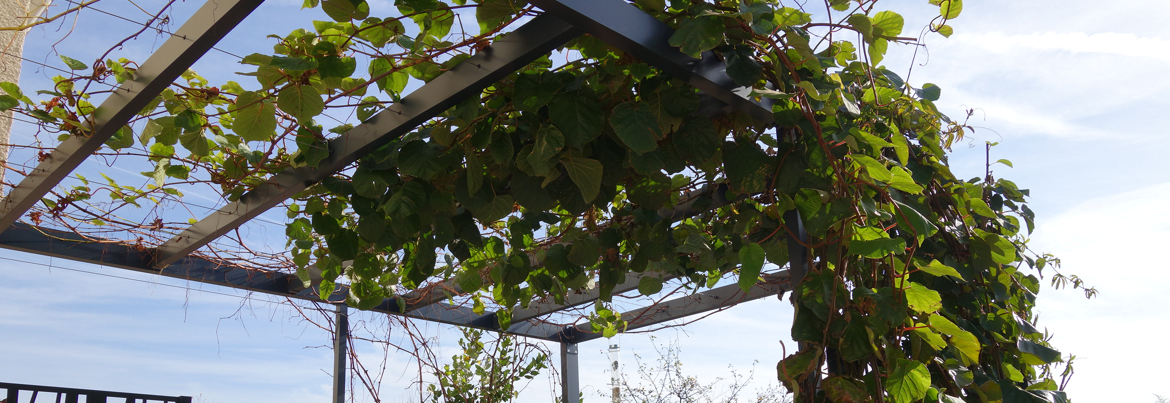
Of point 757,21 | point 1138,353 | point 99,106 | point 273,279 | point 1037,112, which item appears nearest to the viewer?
point 757,21

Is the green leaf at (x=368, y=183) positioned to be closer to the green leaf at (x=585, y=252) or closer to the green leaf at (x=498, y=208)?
the green leaf at (x=498, y=208)

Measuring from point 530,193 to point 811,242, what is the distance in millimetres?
613

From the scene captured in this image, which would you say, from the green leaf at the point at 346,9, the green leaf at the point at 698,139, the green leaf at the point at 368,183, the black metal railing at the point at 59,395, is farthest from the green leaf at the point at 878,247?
the black metal railing at the point at 59,395

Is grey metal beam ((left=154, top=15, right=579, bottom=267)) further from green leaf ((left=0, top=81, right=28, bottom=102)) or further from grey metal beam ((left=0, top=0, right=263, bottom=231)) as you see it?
green leaf ((left=0, top=81, right=28, bottom=102))

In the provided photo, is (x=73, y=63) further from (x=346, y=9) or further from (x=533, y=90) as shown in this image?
(x=533, y=90)

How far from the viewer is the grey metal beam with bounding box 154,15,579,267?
111cm

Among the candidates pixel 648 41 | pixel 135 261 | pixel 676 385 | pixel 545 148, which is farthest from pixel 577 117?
pixel 676 385

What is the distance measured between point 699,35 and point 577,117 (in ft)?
0.96

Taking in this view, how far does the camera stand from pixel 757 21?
1065 millimetres

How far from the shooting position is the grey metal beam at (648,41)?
0.99 metres

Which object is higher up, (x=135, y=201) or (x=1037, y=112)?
(x=1037, y=112)

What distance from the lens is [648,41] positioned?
1.06 metres

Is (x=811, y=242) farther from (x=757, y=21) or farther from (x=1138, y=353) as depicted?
(x=1138, y=353)

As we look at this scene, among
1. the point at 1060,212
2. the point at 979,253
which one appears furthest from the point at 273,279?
the point at 1060,212
